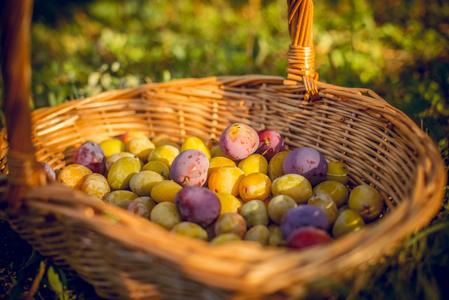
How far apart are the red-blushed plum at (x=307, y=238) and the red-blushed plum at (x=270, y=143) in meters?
0.56

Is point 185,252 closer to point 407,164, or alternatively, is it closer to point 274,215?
point 274,215

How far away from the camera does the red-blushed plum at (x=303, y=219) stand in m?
0.90

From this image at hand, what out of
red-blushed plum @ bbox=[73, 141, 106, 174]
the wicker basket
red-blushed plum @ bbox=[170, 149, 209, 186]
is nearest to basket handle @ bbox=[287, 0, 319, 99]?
the wicker basket

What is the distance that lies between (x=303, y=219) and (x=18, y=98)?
762 mm

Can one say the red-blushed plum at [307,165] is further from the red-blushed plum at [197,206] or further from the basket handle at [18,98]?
the basket handle at [18,98]

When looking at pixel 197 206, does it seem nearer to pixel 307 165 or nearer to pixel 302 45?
pixel 307 165

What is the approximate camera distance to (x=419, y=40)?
9.09 ft

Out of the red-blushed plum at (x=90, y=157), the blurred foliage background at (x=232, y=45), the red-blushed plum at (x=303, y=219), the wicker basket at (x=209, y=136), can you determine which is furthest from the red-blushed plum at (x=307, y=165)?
the red-blushed plum at (x=90, y=157)

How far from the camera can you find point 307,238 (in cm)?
80

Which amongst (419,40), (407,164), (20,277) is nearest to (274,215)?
(407,164)

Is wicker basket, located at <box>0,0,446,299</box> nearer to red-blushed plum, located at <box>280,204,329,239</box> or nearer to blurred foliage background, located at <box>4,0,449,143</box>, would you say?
red-blushed plum, located at <box>280,204,329,239</box>

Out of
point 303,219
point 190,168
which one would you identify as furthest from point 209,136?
point 303,219

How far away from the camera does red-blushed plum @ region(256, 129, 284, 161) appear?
4.43 feet

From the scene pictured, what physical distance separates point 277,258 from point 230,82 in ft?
3.44
